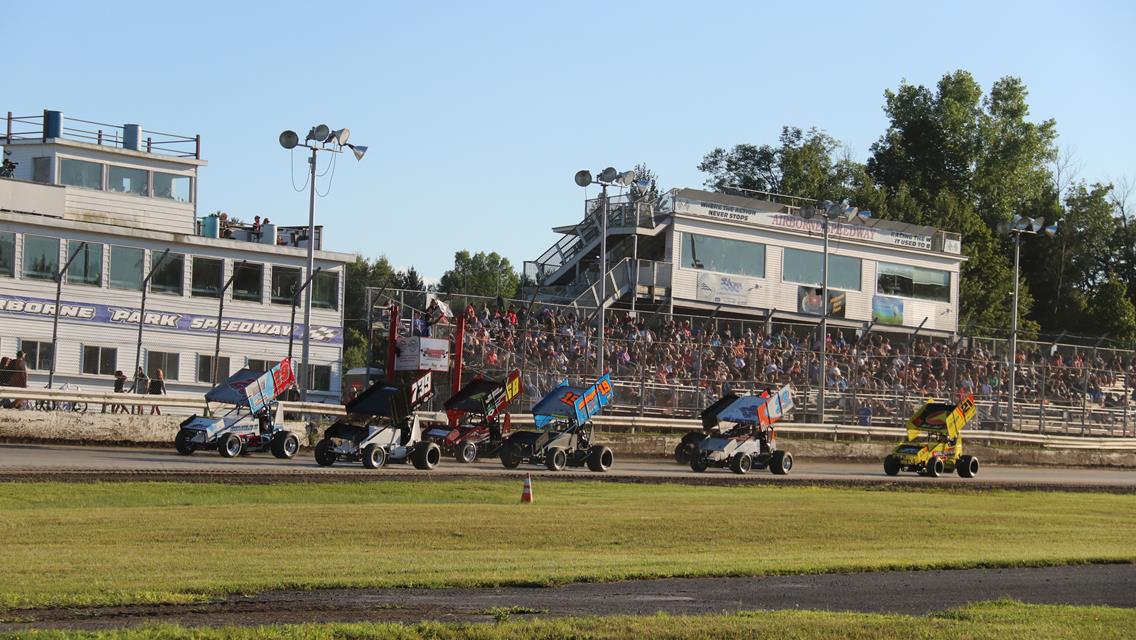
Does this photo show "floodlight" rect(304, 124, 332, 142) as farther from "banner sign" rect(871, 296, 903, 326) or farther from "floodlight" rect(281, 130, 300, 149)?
"banner sign" rect(871, 296, 903, 326)

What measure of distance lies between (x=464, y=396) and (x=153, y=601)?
59.1 ft

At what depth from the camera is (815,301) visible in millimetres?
59594

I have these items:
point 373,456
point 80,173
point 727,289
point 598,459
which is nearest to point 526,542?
point 373,456

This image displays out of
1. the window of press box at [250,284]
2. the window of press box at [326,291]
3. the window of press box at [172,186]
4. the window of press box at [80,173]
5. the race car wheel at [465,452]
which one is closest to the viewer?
the race car wheel at [465,452]

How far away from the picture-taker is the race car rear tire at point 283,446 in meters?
29.7

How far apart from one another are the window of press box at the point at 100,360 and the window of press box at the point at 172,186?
5.69 meters

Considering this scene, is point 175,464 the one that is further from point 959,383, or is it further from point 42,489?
point 959,383

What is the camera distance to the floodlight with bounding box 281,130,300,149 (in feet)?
121

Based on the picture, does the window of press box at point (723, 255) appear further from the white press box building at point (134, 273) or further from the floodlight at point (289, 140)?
the floodlight at point (289, 140)

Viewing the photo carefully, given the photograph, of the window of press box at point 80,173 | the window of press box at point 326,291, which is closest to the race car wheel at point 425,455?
the window of press box at point 326,291

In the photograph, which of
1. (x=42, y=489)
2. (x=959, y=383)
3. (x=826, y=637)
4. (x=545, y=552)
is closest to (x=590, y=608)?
(x=826, y=637)

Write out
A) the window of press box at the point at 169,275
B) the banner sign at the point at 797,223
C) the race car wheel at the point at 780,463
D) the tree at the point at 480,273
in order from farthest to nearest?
1. the tree at the point at 480,273
2. the banner sign at the point at 797,223
3. the window of press box at the point at 169,275
4. the race car wheel at the point at 780,463

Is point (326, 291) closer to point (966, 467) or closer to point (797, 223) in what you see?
point (966, 467)

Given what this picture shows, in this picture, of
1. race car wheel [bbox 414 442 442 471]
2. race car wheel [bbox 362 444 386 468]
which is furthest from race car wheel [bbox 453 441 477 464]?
race car wheel [bbox 362 444 386 468]
